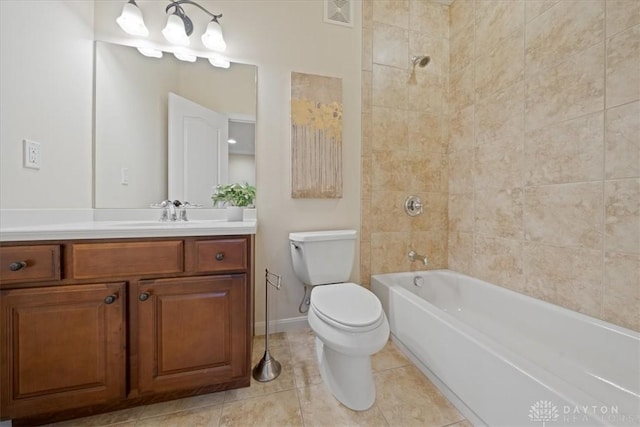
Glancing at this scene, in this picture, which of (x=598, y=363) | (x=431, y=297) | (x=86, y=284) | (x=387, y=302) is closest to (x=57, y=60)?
(x=86, y=284)

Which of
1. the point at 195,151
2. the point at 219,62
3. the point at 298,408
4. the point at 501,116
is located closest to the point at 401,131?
the point at 501,116

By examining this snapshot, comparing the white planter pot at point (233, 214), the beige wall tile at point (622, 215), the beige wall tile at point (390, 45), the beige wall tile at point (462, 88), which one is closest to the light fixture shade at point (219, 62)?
the white planter pot at point (233, 214)

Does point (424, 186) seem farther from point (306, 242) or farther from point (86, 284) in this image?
point (86, 284)

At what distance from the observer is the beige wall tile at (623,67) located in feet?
3.34

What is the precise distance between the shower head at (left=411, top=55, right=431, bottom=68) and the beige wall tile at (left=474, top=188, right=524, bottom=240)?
1018 millimetres

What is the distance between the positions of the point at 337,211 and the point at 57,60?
1.76 metres

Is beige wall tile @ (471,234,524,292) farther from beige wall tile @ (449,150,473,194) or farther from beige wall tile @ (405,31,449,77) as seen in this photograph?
beige wall tile @ (405,31,449,77)

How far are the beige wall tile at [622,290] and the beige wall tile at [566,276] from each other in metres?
0.03

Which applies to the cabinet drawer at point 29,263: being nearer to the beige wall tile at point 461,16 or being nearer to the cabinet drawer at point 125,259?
the cabinet drawer at point 125,259

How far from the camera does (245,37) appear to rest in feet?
5.48

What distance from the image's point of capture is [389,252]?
1.94 metres

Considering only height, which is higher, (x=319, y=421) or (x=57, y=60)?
(x=57, y=60)

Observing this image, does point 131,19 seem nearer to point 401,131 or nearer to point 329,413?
point 401,131

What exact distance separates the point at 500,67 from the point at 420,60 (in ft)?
1.72
